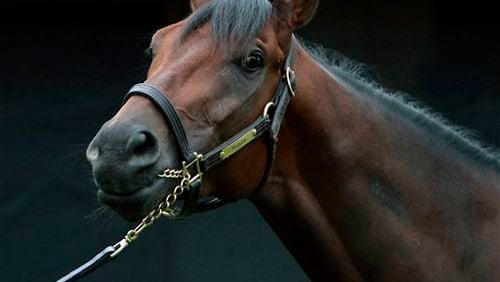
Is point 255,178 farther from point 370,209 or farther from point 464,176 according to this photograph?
point 464,176

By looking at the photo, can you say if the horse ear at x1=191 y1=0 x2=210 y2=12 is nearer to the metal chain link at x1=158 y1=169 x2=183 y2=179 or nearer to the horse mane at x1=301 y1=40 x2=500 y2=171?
the horse mane at x1=301 y1=40 x2=500 y2=171

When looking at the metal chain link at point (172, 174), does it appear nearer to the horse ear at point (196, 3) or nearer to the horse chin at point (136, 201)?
the horse chin at point (136, 201)

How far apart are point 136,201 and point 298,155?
50 centimetres

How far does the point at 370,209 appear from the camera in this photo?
2.78 meters

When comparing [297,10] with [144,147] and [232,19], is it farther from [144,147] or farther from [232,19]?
[144,147]

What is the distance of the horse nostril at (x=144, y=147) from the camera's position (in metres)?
2.40

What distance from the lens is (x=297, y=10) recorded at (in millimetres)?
2768

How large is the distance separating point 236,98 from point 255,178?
212 millimetres

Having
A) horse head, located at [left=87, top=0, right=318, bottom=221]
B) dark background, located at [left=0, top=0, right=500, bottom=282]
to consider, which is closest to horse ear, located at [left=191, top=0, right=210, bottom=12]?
horse head, located at [left=87, top=0, right=318, bottom=221]

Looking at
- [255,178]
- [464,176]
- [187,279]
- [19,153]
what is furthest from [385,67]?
[255,178]

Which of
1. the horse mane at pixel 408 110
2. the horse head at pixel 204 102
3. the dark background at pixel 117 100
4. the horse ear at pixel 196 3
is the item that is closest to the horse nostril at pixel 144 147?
the horse head at pixel 204 102

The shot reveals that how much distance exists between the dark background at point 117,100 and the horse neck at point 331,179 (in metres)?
2.12

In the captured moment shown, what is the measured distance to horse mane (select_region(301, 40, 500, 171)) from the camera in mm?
2916

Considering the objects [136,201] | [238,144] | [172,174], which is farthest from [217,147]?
[136,201]
